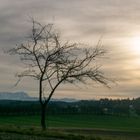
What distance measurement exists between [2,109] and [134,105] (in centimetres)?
5404

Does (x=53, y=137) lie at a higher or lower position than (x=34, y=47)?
lower

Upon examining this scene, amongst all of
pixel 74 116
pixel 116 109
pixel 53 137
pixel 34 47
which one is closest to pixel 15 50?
pixel 34 47

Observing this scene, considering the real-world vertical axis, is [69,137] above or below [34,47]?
below

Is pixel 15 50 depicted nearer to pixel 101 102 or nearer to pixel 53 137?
pixel 53 137

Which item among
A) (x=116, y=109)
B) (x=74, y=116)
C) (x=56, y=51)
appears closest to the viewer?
(x=56, y=51)

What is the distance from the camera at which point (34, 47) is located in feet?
104

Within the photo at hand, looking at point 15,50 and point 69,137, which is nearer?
point 69,137

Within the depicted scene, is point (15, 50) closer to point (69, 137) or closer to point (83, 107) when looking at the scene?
point (69, 137)

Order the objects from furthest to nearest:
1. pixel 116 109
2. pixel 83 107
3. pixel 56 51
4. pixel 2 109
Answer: pixel 116 109 → pixel 83 107 → pixel 2 109 → pixel 56 51

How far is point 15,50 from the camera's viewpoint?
3297cm

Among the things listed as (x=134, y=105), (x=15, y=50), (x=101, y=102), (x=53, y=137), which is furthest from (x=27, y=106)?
(x=53, y=137)

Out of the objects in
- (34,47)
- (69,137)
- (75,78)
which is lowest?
(69,137)

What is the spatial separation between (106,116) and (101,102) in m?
13.5

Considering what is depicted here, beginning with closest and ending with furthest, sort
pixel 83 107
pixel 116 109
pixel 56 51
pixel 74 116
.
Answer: pixel 56 51
pixel 74 116
pixel 83 107
pixel 116 109
